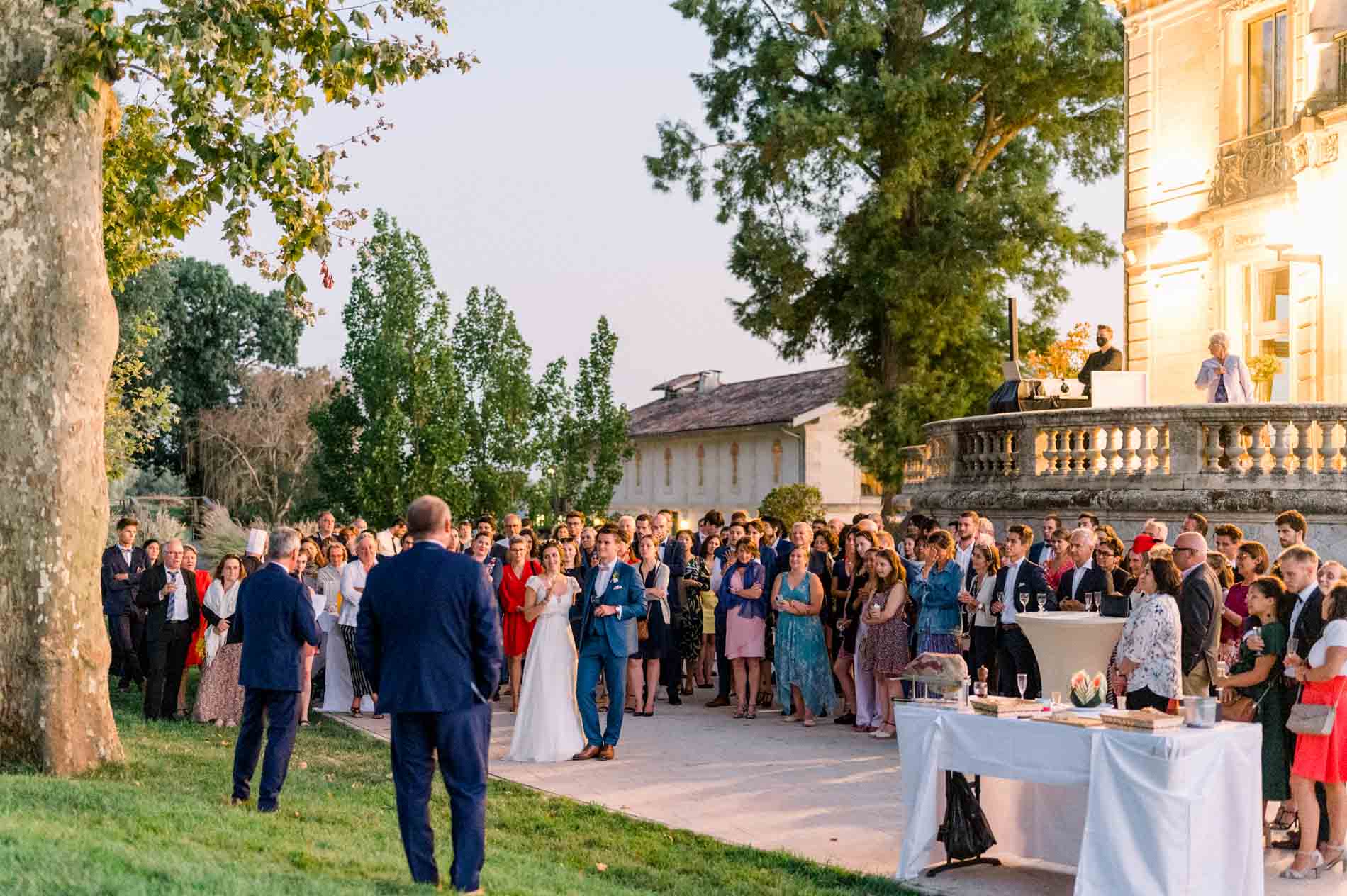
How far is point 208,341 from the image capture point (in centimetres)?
6328

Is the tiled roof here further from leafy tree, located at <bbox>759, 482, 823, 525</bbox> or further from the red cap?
the red cap

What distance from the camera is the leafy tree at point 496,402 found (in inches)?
1412

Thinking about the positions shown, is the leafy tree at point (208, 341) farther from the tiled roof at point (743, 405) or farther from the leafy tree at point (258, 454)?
the tiled roof at point (743, 405)

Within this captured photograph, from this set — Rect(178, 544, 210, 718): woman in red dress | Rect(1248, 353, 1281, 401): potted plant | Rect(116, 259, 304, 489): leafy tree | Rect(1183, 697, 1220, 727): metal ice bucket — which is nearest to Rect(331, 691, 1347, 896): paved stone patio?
Rect(1183, 697, 1220, 727): metal ice bucket

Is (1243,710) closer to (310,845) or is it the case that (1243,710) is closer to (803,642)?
(310,845)

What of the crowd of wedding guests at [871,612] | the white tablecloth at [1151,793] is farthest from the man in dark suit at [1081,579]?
the white tablecloth at [1151,793]

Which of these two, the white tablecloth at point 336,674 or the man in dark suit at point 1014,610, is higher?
the man in dark suit at point 1014,610

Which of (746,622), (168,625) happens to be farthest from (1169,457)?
(168,625)

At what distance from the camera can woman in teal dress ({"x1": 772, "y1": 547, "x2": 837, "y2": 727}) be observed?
1577 cm

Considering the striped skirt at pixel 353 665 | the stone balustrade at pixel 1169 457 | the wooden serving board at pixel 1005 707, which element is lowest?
the striped skirt at pixel 353 665

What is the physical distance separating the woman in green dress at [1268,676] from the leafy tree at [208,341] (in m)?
54.8

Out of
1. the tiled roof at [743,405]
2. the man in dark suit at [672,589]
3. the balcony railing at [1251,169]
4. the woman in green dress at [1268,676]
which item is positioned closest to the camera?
the woman in green dress at [1268,676]


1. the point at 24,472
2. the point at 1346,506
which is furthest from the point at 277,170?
the point at 1346,506

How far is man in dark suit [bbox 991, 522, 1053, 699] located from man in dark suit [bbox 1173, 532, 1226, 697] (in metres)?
2.95
